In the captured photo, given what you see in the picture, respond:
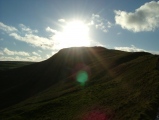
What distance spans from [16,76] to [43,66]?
18.7m

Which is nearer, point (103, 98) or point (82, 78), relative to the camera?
point (103, 98)

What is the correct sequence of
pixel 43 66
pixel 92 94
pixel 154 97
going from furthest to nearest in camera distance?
pixel 43 66, pixel 92 94, pixel 154 97

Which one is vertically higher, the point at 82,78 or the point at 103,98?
the point at 82,78

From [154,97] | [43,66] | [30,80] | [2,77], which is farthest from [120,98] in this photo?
[2,77]

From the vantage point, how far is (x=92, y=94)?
5394 centimetres

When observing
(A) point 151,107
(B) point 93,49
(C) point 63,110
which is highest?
(B) point 93,49

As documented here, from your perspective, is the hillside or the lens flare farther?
the lens flare

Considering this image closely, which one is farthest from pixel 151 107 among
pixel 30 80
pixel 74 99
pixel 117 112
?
pixel 30 80

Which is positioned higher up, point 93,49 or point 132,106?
point 93,49

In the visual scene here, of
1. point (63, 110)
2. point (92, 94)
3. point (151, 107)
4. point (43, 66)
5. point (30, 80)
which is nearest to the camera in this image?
point (151, 107)

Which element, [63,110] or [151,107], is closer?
[151,107]

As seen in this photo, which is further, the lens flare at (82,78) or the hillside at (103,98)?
the lens flare at (82,78)

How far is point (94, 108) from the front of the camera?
42188 millimetres

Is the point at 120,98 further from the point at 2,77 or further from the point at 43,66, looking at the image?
the point at 2,77
